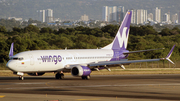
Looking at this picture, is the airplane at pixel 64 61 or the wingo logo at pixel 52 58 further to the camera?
the wingo logo at pixel 52 58

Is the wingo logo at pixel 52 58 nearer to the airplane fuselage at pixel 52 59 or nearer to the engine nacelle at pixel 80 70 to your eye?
the airplane fuselage at pixel 52 59

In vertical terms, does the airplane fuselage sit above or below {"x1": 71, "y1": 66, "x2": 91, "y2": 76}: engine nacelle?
above

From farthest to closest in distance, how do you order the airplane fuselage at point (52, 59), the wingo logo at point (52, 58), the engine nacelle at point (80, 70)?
1. the wingo logo at point (52, 58)
2. the engine nacelle at point (80, 70)
3. the airplane fuselage at point (52, 59)

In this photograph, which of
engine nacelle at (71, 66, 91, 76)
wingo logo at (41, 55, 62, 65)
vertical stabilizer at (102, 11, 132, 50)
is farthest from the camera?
vertical stabilizer at (102, 11, 132, 50)

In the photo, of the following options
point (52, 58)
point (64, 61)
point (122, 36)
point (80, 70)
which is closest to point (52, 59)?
point (52, 58)

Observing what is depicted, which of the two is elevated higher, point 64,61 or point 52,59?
point 52,59

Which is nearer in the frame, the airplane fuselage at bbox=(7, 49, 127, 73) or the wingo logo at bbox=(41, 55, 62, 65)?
the airplane fuselage at bbox=(7, 49, 127, 73)

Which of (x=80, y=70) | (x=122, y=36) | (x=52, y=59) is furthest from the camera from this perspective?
(x=122, y=36)

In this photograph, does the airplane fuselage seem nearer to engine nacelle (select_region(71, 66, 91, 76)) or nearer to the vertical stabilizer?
engine nacelle (select_region(71, 66, 91, 76))

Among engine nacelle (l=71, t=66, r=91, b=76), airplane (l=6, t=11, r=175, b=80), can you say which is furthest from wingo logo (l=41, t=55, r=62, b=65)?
engine nacelle (l=71, t=66, r=91, b=76)

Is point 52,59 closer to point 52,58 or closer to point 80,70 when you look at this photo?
point 52,58

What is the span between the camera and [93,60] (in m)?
40.7

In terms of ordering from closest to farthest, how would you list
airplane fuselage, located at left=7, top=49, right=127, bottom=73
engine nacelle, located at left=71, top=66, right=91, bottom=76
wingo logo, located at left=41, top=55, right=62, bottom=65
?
1. airplane fuselage, located at left=7, top=49, right=127, bottom=73
2. engine nacelle, located at left=71, top=66, right=91, bottom=76
3. wingo logo, located at left=41, top=55, right=62, bottom=65

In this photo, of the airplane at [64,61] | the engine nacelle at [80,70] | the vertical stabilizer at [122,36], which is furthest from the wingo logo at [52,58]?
the vertical stabilizer at [122,36]
